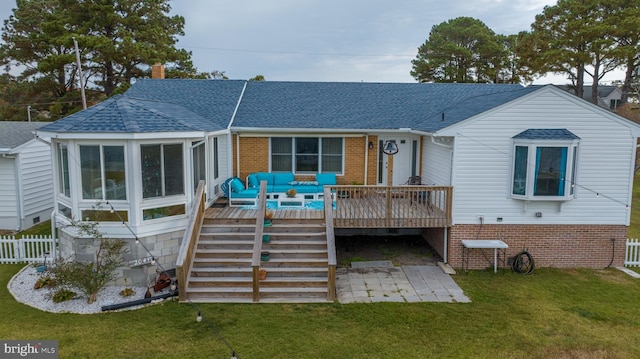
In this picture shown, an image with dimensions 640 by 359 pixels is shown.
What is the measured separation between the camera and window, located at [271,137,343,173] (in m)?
13.5

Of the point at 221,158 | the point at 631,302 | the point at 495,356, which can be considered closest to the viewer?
the point at 495,356

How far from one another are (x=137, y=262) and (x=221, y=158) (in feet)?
16.8

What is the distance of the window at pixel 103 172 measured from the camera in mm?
8633

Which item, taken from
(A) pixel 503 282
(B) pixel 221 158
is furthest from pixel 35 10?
(A) pixel 503 282

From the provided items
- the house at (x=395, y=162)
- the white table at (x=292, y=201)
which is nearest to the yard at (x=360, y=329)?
the house at (x=395, y=162)

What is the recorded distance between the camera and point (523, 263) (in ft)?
34.6

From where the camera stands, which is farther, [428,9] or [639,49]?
[639,49]

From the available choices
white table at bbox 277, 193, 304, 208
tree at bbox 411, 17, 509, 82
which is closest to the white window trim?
white table at bbox 277, 193, 304, 208

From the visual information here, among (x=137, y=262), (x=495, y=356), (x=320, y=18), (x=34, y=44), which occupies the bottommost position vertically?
(x=495, y=356)

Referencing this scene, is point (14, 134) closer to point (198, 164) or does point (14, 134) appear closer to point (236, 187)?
point (198, 164)

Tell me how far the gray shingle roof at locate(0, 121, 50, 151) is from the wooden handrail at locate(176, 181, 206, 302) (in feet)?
26.1

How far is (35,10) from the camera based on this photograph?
26438 mm

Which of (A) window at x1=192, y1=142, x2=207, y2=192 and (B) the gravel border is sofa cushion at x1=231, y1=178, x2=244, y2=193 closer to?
(A) window at x1=192, y1=142, x2=207, y2=192

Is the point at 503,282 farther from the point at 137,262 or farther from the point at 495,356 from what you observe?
the point at 137,262
